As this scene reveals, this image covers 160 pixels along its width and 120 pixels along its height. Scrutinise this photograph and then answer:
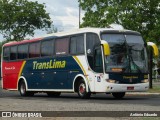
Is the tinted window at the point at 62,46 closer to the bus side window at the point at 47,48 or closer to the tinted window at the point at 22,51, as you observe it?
the bus side window at the point at 47,48

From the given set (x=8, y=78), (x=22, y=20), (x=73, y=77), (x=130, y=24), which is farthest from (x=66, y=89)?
(x=22, y=20)

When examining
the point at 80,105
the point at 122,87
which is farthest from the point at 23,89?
the point at 80,105

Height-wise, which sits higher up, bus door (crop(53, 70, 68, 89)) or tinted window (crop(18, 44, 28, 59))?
tinted window (crop(18, 44, 28, 59))

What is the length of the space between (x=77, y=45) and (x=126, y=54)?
251 centimetres

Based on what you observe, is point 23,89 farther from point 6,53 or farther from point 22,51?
point 6,53

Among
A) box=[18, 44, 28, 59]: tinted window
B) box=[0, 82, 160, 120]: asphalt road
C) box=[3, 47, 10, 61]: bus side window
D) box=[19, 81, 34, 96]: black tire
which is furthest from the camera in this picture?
box=[3, 47, 10, 61]: bus side window

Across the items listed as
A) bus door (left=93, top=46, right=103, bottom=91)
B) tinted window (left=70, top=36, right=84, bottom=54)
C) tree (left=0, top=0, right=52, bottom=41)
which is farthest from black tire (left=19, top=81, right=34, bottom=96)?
tree (left=0, top=0, right=52, bottom=41)

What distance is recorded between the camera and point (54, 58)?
26109mm

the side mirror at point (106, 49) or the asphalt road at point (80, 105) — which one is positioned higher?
the side mirror at point (106, 49)

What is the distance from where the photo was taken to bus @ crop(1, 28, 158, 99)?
22828 millimetres

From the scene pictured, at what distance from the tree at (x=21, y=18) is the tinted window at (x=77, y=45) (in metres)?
29.3

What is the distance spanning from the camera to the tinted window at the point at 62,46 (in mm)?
25141

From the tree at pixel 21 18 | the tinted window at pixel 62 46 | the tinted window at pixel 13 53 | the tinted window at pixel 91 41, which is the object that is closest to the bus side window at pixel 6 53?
the tinted window at pixel 13 53

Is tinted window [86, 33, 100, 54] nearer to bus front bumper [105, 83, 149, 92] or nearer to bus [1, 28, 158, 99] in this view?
bus [1, 28, 158, 99]
